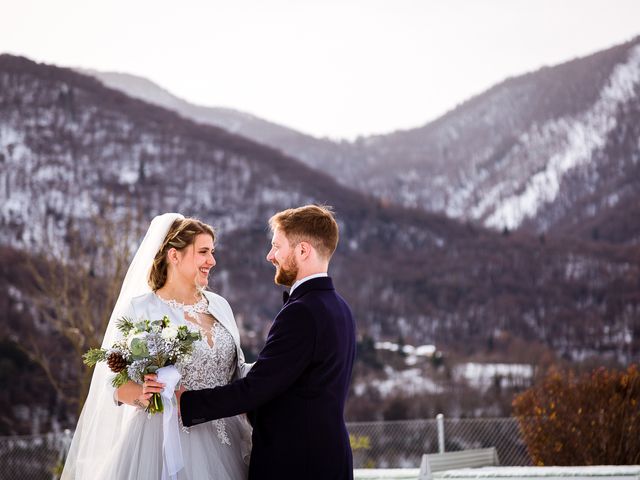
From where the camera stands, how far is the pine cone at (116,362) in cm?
345

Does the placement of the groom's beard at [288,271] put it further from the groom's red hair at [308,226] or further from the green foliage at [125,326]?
the green foliage at [125,326]

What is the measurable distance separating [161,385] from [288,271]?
26.7 inches

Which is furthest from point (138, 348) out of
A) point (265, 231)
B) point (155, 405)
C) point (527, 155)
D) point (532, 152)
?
point (532, 152)

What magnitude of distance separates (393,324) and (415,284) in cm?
688

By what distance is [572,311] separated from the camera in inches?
2667

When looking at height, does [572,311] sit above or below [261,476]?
below

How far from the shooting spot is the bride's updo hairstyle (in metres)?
4.04

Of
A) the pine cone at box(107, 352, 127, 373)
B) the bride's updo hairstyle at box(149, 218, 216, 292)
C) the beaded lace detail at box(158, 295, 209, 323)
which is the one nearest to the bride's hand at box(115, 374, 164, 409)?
the pine cone at box(107, 352, 127, 373)

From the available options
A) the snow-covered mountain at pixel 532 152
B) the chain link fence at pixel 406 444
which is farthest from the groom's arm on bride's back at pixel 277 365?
the snow-covered mountain at pixel 532 152

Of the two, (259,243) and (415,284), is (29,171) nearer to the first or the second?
(259,243)

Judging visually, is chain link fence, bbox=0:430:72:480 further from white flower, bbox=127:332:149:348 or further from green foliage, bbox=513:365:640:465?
white flower, bbox=127:332:149:348

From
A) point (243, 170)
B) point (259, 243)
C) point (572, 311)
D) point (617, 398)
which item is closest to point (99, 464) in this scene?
point (617, 398)

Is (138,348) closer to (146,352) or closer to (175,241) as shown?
(146,352)

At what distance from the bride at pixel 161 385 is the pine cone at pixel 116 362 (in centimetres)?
12
